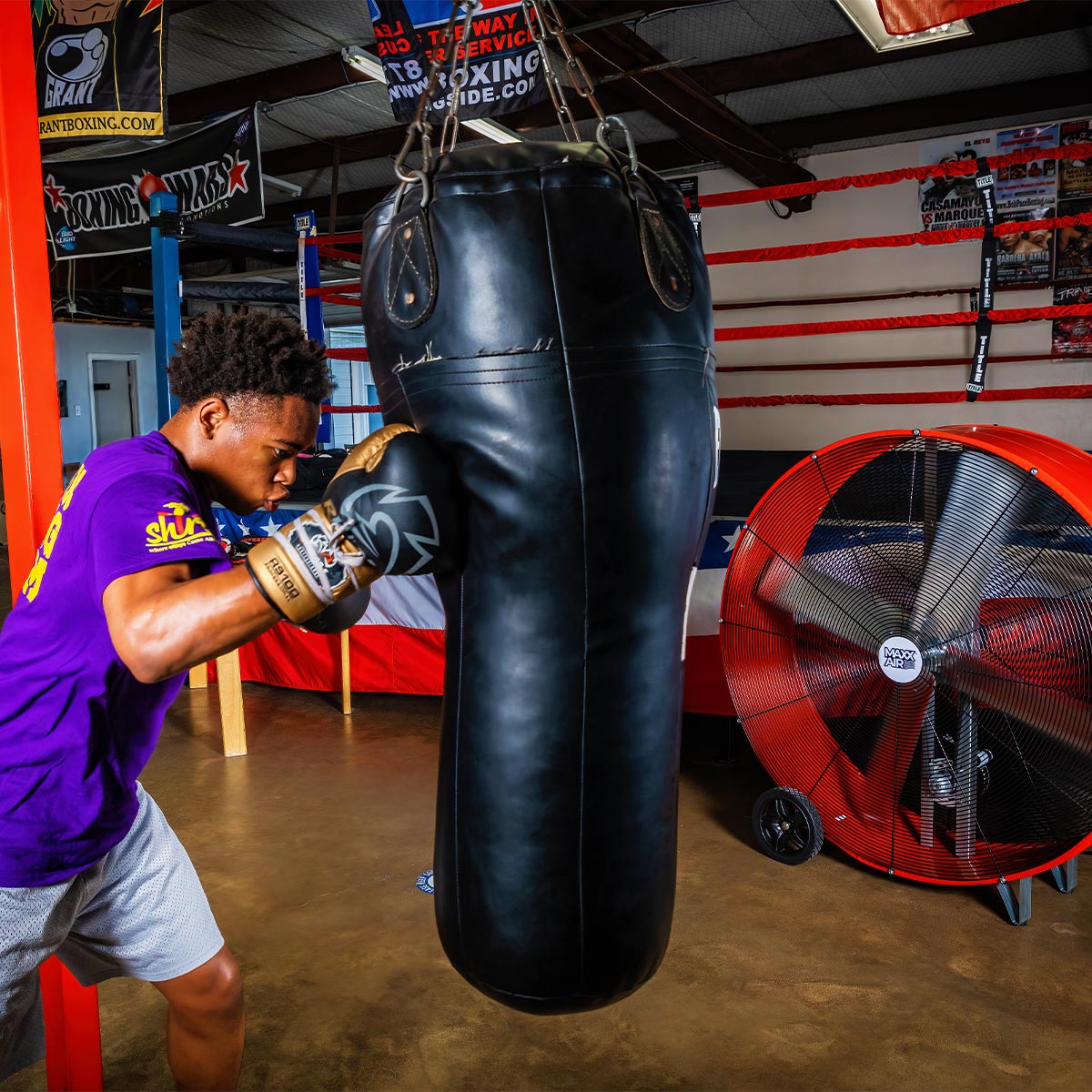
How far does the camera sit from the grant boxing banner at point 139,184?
18.6 ft

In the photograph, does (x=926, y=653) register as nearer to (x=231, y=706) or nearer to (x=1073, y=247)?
(x=231, y=706)

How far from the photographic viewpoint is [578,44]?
5164 millimetres

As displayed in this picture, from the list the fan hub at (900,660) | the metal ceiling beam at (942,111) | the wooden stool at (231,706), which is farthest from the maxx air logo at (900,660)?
the metal ceiling beam at (942,111)

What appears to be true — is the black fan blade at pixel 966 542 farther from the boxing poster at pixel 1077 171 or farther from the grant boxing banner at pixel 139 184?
the boxing poster at pixel 1077 171

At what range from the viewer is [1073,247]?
Result: 20.9 feet

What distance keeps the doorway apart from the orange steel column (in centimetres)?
1175

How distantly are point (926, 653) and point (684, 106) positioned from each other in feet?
15.8

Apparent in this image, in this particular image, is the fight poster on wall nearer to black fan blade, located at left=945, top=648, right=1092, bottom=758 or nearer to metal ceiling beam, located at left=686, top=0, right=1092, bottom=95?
metal ceiling beam, located at left=686, top=0, right=1092, bottom=95

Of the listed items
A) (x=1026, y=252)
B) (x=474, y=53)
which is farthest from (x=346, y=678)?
(x=1026, y=252)

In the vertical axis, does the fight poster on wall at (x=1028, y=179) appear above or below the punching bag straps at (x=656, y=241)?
above

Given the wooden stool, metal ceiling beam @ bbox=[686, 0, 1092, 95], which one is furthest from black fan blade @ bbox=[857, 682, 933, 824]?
metal ceiling beam @ bbox=[686, 0, 1092, 95]

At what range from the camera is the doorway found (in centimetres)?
1243

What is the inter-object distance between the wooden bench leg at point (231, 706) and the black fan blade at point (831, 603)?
7.00 ft

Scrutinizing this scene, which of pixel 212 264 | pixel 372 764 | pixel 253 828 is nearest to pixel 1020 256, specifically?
pixel 372 764
